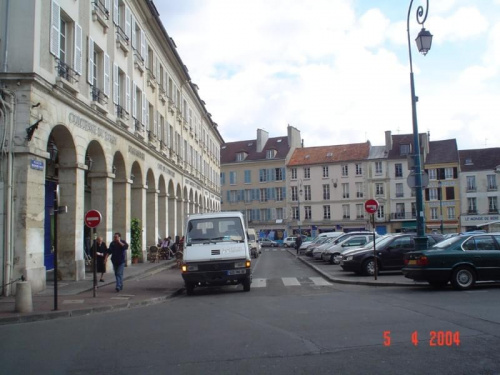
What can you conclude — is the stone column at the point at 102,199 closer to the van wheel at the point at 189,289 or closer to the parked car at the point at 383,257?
the van wheel at the point at 189,289

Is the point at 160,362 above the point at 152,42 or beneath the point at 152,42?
beneath

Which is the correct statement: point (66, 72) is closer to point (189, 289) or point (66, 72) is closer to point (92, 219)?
point (92, 219)

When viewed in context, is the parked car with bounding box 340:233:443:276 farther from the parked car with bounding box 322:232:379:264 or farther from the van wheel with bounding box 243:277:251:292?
the parked car with bounding box 322:232:379:264

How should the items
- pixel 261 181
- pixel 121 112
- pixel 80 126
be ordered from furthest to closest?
pixel 261 181 → pixel 121 112 → pixel 80 126

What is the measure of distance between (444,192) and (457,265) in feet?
176

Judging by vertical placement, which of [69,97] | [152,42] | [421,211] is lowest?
[421,211]

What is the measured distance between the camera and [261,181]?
247ft

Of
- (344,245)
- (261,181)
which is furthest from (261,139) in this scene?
(344,245)

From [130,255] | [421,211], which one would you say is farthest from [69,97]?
[421,211]

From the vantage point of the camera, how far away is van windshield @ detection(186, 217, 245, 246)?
48.4 feet

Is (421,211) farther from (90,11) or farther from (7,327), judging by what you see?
(90,11)

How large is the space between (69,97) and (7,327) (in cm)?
869

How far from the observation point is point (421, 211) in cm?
1571

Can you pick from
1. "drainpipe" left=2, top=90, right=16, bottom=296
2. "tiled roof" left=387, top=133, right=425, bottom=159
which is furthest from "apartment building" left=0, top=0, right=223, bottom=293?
"tiled roof" left=387, top=133, right=425, bottom=159
